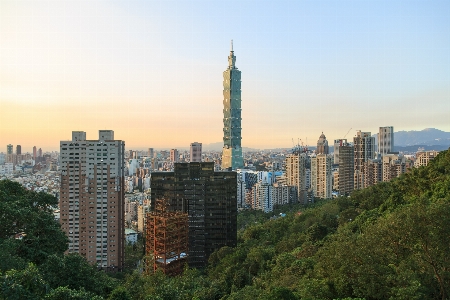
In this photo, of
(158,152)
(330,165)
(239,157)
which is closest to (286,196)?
(330,165)

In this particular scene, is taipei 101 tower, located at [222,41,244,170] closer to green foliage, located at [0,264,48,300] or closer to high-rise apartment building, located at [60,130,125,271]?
high-rise apartment building, located at [60,130,125,271]

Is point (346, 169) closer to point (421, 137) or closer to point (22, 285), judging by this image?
point (22, 285)

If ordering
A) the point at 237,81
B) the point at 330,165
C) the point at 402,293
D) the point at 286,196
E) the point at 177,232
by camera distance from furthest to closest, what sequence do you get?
the point at 237,81 < the point at 330,165 < the point at 286,196 < the point at 177,232 < the point at 402,293

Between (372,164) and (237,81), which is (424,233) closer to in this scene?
(372,164)

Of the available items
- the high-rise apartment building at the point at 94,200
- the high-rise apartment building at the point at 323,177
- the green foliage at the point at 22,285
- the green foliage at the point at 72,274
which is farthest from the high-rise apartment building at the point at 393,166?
the green foliage at the point at 22,285

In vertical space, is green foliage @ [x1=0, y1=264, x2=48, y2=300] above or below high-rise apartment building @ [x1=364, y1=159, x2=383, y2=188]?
above

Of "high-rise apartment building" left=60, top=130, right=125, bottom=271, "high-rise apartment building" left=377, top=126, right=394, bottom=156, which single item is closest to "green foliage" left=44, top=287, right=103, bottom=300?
"high-rise apartment building" left=60, top=130, right=125, bottom=271

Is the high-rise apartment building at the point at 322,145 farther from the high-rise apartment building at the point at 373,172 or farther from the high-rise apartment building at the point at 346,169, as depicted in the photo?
the high-rise apartment building at the point at 373,172
